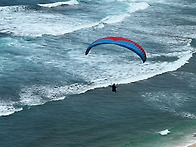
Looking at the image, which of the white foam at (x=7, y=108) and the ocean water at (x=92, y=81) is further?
the white foam at (x=7, y=108)

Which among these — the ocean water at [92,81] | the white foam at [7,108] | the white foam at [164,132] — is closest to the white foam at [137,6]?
the ocean water at [92,81]

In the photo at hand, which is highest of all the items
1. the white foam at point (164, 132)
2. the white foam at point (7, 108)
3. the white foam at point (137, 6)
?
the white foam at point (137, 6)

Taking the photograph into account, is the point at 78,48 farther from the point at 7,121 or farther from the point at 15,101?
the point at 7,121

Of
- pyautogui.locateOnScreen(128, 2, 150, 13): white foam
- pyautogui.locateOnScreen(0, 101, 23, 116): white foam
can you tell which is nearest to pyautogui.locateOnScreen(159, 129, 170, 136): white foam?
pyautogui.locateOnScreen(0, 101, 23, 116): white foam

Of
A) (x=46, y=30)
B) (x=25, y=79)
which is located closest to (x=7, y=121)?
(x=25, y=79)

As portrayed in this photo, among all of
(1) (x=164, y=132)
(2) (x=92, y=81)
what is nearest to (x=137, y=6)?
(2) (x=92, y=81)

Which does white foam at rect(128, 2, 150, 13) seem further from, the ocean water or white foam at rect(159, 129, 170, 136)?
white foam at rect(159, 129, 170, 136)

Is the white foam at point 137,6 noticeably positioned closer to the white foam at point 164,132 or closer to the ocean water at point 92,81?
the ocean water at point 92,81

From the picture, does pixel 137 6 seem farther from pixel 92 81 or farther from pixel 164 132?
pixel 164 132
